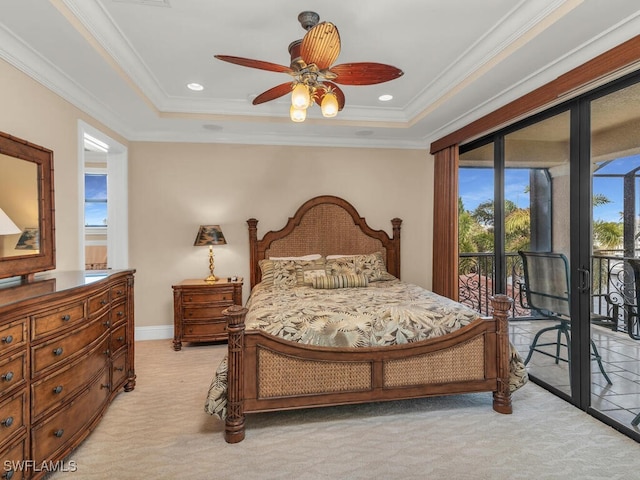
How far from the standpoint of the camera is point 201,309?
4059 mm

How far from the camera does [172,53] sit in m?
2.79

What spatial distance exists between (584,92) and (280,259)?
130 inches

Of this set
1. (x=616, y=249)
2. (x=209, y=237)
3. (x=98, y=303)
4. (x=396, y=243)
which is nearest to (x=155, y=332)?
(x=209, y=237)

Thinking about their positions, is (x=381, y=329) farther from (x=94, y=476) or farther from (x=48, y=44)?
(x=48, y=44)

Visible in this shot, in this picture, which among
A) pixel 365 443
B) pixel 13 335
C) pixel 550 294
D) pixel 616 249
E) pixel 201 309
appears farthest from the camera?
pixel 201 309

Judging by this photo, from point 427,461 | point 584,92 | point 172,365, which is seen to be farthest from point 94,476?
point 584,92

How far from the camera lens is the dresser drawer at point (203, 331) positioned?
4.04 meters

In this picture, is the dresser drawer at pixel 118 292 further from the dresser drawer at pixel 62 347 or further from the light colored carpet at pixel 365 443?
the light colored carpet at pixel 365 443

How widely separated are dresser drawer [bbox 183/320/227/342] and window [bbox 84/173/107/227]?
2847 mm

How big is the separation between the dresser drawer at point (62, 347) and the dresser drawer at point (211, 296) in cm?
167

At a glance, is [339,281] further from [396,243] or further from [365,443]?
[365,443]

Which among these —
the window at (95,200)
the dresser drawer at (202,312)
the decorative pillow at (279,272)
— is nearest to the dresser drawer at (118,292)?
the dresser drawer at (202,312)

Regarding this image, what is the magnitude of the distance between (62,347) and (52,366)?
11 centimetres

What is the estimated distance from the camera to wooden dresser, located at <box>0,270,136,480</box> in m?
1.59
